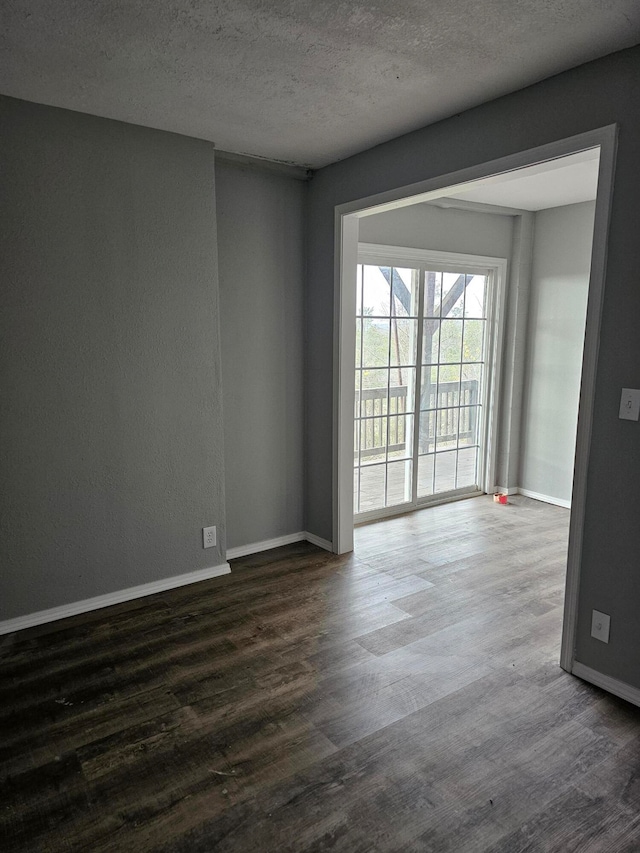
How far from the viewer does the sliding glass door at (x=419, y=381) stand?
14.2 feet

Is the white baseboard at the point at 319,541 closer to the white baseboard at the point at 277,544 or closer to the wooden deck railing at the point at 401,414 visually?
the white baseboard at the point at 277,544

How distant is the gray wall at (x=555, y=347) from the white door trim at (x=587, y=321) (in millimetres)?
2185

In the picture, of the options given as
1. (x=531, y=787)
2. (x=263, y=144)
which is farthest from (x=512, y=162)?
(x=531, y=787)

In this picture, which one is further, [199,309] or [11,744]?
[199,309]

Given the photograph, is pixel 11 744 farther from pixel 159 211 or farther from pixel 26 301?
pixel 159 211

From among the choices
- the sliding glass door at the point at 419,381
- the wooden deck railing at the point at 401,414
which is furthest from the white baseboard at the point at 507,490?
the wooden deck railing at the point at 401,414

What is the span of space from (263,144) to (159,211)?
0.72m

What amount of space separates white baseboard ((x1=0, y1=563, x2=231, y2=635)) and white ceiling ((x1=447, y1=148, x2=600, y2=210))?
2.81 meters

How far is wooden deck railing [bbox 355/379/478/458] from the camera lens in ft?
14.3

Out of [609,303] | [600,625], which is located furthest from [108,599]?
[609,303]

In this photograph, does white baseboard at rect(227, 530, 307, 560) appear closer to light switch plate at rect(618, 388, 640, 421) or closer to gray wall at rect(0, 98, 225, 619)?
gray wall at rect(0, 98, 225, 619)

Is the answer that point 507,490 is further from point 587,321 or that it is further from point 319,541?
point 587,321

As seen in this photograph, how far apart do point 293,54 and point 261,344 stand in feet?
5.98

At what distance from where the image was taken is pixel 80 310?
2.84 m
